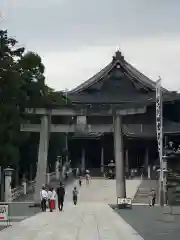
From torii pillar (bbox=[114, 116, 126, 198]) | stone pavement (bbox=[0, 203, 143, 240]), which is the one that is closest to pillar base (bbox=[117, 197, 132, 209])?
torii pillar (bbox=[114, 116, 126, 198])

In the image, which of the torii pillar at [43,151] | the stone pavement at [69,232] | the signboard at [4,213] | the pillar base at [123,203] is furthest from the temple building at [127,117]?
the signboard at [4,213]

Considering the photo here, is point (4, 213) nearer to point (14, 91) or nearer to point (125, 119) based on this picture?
point (14, 91)

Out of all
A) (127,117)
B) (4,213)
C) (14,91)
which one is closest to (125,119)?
(127,117)

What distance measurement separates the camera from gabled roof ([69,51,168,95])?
239 feet

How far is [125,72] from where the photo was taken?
74.1m

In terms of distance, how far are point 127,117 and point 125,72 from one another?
776 cm

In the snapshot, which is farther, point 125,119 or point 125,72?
point 125,72

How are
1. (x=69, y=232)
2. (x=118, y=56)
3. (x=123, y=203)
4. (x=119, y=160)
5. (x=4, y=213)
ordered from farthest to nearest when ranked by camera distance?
(x=118, y=56) < (x=119, y=160) < (x=123, y=203) < (x=4, y=213) < (x=69, y=232)

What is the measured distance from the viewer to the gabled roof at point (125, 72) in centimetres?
7294

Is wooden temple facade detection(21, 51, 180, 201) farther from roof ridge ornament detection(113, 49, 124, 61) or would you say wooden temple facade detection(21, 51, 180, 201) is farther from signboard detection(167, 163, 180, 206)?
signboard detection(167, 163, 180, 206)

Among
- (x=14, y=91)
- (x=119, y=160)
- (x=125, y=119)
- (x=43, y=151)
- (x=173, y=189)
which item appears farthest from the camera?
(x=125, y=119)

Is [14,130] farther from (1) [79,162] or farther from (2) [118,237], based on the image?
(1) [79,162]

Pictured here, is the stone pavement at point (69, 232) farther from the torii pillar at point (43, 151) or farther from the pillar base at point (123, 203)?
the torii pillar at point (43, 151)

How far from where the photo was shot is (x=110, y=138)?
7119 centimetres
